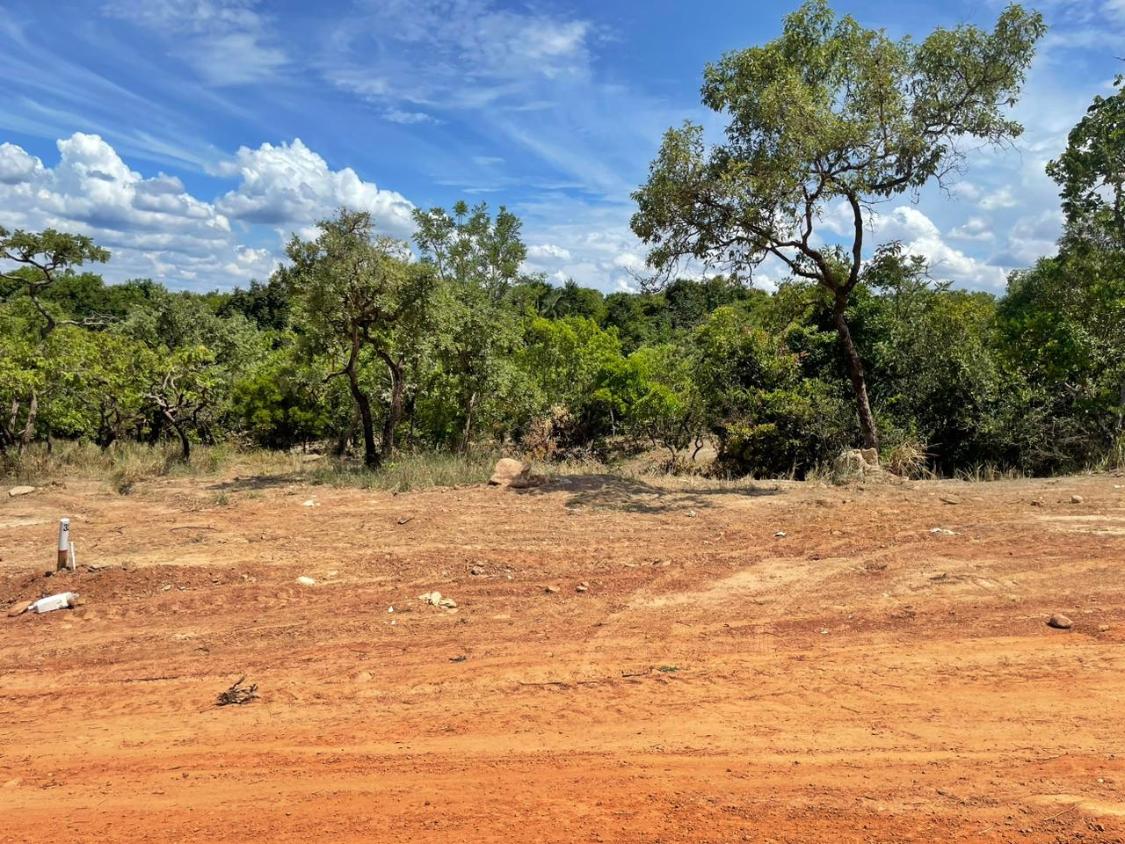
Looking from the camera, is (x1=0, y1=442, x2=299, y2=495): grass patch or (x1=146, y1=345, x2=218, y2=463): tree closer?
(x1=0, y1=442, x2=299, y2=495): grass patch

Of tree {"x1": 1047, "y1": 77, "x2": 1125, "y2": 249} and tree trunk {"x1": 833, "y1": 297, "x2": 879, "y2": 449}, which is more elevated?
tree {"x1": 1047, "y1": 77, "x2": 1125, "y2": 249}

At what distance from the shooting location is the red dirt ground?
350 cm

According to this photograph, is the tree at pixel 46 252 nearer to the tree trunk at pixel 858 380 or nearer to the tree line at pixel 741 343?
the tree line at pixel 741 343

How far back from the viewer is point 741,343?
15914 millimetres

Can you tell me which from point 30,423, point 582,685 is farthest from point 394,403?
point 582,685

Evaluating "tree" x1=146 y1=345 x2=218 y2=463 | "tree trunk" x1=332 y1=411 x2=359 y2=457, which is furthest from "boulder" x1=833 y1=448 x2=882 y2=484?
"tree" x1=146 y1=345 x2=218 y2=463

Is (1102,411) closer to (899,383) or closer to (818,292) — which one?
(899,383)

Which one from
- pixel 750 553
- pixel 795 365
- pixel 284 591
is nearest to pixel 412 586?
pixel 284 591

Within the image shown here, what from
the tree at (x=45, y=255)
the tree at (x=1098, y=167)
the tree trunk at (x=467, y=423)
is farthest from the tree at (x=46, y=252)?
the tree at (x=1098, y=167)

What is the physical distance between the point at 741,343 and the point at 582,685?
12.2 m

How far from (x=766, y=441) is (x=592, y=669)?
1139cm

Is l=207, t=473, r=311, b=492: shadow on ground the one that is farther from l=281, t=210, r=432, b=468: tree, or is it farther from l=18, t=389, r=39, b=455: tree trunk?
l=18, t=389, r=39, b=455: tree trunk

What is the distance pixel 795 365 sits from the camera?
50.9 feet

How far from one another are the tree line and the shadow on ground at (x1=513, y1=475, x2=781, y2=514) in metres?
3.39
